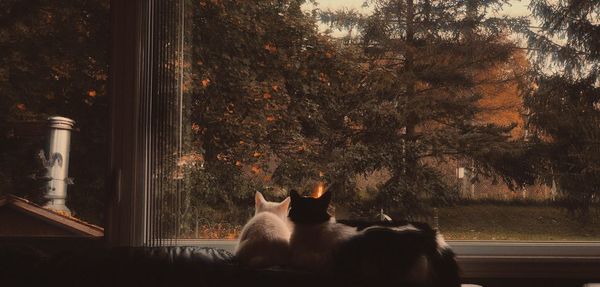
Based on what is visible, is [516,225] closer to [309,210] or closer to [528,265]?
[528,265]

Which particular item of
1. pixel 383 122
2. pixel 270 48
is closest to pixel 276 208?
pixel 383 122

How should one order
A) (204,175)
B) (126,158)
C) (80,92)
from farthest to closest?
1. (204,175)
2. (80,92)
3. (126,158)

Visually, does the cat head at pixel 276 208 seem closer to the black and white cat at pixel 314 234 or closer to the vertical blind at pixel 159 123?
the black and white cat at pixel 314 234

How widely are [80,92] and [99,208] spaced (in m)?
0.49

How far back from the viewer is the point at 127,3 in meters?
2.37

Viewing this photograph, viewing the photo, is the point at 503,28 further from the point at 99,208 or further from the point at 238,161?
the point at 99,208

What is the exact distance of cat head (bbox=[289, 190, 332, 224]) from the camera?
6.37 feet

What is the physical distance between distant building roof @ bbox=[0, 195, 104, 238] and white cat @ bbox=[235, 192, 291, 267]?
879mm

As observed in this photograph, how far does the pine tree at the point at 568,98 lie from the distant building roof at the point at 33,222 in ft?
6.50

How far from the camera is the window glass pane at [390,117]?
8.47 feet

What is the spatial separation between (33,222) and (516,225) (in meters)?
2.04

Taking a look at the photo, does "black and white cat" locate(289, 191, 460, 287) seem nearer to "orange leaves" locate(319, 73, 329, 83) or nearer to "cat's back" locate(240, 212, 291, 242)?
"cat's back" locate(240, 212, 291, 242)

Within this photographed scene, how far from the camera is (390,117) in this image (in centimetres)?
268

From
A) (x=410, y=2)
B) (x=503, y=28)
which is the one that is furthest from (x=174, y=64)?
(x=503, y=28)
